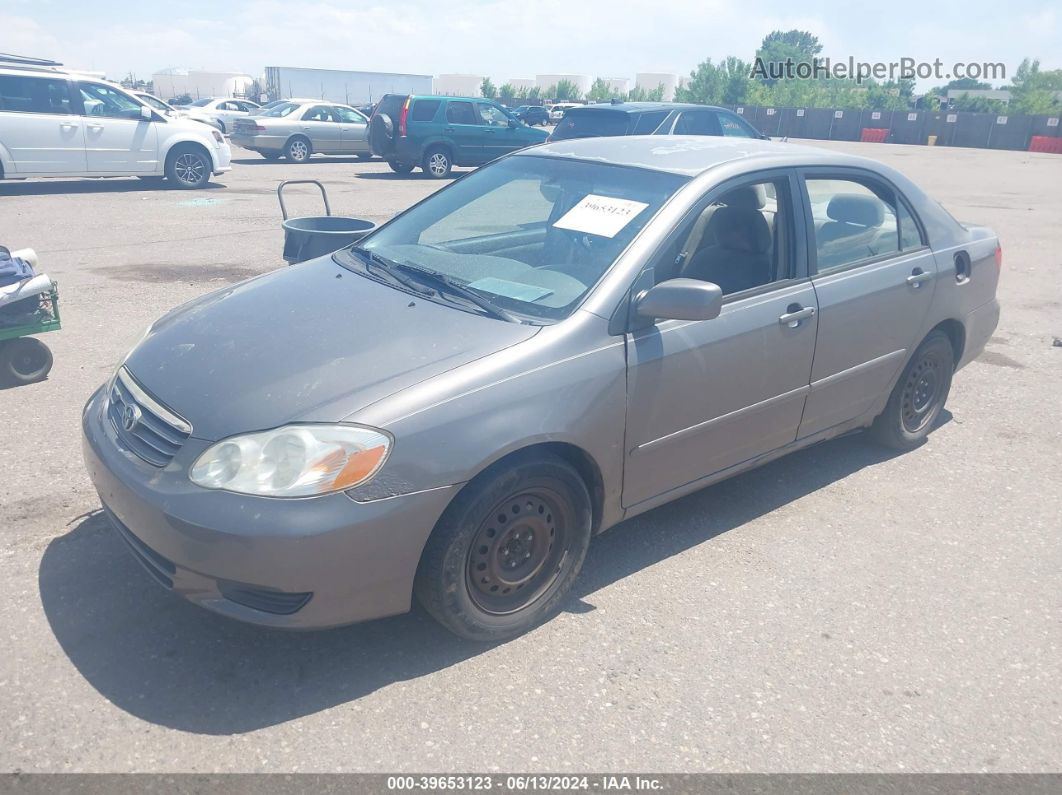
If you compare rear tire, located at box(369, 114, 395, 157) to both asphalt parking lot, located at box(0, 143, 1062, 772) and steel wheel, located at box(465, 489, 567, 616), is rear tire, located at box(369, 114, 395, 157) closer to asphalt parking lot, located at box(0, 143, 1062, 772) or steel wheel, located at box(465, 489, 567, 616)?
asphalt parking lot, located at box(0, 143, 1062, 772)

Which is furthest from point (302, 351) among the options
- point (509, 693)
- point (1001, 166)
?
point (1001, 166)

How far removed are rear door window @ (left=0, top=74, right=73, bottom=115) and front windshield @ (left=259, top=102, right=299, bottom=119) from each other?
293 inches

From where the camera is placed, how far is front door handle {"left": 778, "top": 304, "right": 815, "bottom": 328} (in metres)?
3.85

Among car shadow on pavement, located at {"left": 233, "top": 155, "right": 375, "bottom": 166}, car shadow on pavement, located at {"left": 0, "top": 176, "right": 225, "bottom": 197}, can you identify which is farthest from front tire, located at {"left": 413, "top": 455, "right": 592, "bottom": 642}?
car shadow on pavement, located at {"left": 233, "top": 155, "right": 375, "bottom": 166}

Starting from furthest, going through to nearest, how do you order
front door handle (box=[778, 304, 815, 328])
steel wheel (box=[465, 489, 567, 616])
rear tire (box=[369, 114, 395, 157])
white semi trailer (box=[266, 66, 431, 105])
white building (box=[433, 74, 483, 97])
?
white building (box=[433, 74, 483, 97]) → white semi trailer (box=[266, 66, 431, 105]) → rear tire (box=[369, 114, 395, 157]) → front door handle (box=[778, 304, 815, 328]) → steel wheel (box=[465, 489, 567, 616])

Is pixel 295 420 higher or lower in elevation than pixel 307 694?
higher

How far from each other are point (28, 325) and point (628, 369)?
13.2 feet

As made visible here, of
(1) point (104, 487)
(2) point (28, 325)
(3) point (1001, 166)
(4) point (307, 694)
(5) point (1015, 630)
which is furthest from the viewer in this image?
(3) point (1001, 166)

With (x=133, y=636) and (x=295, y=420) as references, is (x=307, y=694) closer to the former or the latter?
(x=133, y=636)

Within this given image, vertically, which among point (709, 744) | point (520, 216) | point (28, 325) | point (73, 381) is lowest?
point (709, 744)

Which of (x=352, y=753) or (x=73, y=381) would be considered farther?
(x=73, y=381)

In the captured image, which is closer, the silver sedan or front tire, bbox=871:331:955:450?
front tire, bbox=871:331:955:450

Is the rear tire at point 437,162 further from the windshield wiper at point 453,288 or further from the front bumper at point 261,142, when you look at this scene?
the windshield wiper at point 453,288

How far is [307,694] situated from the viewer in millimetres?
2887
